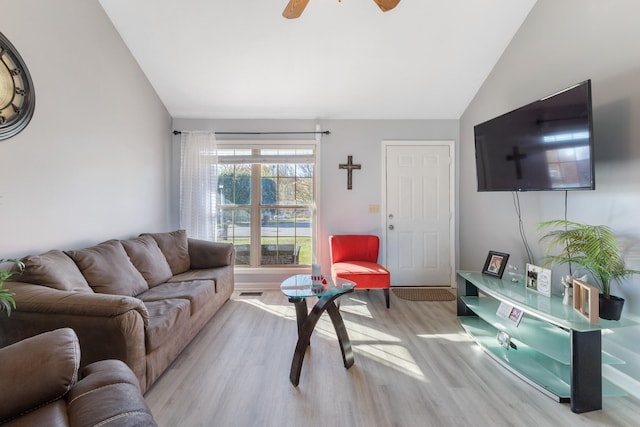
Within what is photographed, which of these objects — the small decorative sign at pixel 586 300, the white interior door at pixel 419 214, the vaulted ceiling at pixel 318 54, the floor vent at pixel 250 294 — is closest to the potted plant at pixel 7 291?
the floor vent at pixel 250 294

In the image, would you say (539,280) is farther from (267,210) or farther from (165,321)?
(267,210)

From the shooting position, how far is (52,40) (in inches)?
82.3

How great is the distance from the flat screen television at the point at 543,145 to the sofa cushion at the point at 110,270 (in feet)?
10.9

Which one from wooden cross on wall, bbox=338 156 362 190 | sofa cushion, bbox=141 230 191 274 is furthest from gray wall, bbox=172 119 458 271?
sofa cushion, bbox=141 230 191 274

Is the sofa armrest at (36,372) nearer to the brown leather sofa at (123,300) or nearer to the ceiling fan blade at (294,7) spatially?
the brown leather sofa at (123,300)

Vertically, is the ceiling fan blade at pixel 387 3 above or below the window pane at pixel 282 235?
above

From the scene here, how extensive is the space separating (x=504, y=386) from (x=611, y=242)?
3.71 ft

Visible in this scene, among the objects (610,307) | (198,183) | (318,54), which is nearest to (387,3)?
(318,54)

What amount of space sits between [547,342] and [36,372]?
9.16ft

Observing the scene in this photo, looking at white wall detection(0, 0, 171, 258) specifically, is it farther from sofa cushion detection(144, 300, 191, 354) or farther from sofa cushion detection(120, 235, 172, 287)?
sofa cushion detection(144, 300, 191, 354)

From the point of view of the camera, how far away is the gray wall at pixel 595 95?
1.78 metres

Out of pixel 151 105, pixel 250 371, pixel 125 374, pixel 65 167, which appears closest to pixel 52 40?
pixel 65 167

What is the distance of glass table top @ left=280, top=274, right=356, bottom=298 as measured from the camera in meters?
1.99

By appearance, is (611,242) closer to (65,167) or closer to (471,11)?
(471,11)
